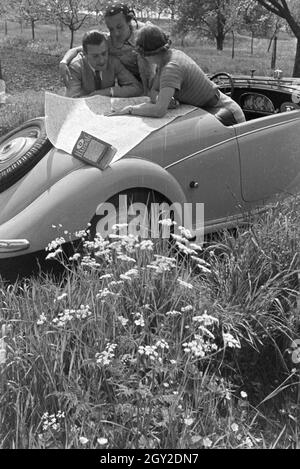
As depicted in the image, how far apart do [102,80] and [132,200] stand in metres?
1.23

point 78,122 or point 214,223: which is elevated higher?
point 78,122

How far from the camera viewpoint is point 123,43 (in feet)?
13.2

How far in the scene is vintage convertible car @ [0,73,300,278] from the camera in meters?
3.02

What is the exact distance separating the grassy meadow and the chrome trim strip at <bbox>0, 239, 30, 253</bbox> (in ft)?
0.70

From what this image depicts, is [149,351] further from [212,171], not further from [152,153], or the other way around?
[212,171]

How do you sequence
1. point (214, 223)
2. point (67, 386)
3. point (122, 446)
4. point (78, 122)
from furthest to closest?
point (214, 223)
point (78, 122)
point (67, 386)
point (122, 446)

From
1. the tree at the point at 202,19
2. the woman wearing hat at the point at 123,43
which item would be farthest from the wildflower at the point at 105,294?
the tree at the point at 202,19

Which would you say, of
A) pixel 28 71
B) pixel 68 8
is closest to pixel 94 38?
pixel 28 71

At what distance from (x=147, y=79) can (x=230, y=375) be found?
2395mm

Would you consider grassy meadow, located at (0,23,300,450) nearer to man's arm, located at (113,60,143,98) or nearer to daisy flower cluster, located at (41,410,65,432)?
daisy flower cluster, located at (41,410,65,432)

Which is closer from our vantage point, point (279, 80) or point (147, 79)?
point (147, 79)

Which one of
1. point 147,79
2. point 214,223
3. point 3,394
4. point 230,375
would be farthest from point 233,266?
point 147,79
